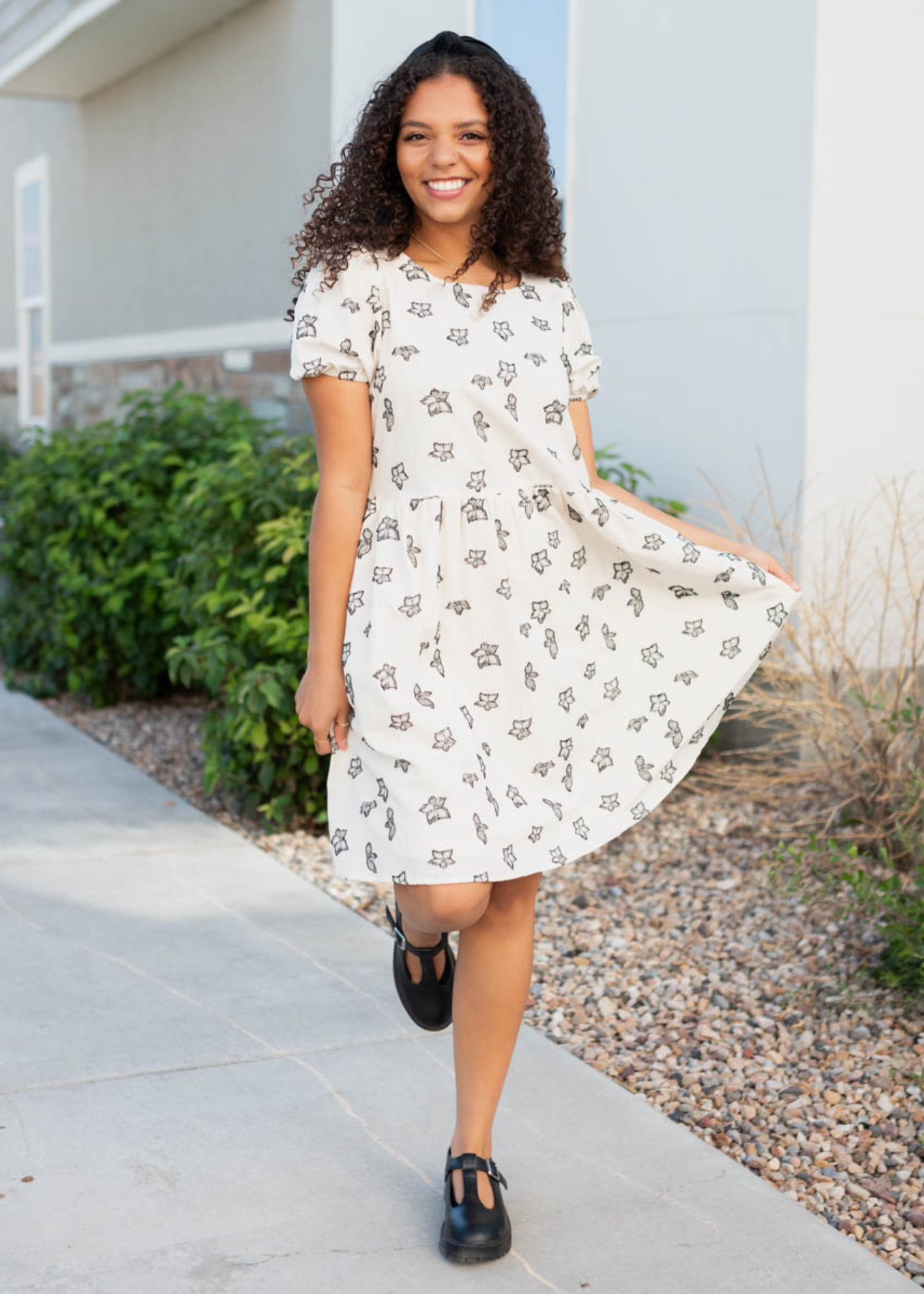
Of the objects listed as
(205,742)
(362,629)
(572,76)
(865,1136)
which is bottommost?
(865,1136)

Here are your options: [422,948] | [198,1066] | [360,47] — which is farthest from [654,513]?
[360,47]

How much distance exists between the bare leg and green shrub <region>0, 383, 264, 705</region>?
3.80 meters

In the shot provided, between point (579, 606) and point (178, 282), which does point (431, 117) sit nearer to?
point (579, 606)

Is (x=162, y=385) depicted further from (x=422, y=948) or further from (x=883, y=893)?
(x=422, y=948)

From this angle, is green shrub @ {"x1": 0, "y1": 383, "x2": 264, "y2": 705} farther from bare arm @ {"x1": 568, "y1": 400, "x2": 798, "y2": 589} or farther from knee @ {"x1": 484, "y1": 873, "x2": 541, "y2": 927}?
knee @ {"x1": 484, "y1": 873, "x2": 541, "y2": 927}

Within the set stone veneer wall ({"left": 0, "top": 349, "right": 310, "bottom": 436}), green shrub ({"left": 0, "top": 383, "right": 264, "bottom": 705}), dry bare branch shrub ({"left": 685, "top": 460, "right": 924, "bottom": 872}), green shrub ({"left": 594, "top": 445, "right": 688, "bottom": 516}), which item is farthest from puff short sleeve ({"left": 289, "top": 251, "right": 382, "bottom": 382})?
stone veneer wall ({"left": 0, "top": 349, "right": 310, "bottom": 436})

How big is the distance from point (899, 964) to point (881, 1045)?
0.24m

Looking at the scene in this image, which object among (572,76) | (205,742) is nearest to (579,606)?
(205,742)

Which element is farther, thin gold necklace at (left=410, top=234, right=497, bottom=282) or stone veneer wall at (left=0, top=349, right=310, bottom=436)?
stone veneer wall at (left=0, top=349, right=310, bottom=436)

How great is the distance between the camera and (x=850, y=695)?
449cm

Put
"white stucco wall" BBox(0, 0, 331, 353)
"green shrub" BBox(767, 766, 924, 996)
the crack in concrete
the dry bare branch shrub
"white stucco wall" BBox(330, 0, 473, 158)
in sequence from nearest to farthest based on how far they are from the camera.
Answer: the crack in concrete → "green shrub" BBox(767, 766, 924, 996) → the dry bare branch shrub → "white stucco wall" BBox(330, 0, 473, 158) → "white stucco wall" BBox(0, 0, 331, 353)

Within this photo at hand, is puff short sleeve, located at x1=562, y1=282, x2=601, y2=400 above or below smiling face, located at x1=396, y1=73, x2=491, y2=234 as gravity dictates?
below

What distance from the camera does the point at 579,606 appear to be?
2.44 meters

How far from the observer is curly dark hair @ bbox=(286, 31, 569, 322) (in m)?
2.32
